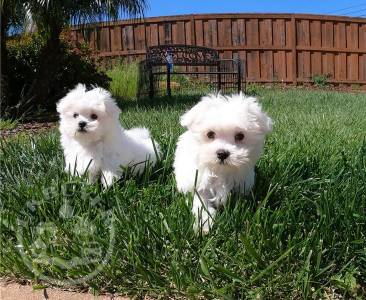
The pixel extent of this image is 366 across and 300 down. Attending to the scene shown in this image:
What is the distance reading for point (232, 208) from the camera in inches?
130

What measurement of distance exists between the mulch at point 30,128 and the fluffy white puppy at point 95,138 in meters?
3.59

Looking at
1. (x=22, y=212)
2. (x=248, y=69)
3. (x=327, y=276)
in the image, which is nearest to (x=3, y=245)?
(x=22, y=212)

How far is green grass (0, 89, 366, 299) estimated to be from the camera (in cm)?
280

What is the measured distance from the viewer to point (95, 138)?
384 centimetres

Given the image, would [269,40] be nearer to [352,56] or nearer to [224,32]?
[224,32]

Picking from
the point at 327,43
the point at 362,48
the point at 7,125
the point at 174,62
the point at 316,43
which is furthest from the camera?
the point at 362,48

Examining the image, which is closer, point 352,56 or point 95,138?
point 95,138

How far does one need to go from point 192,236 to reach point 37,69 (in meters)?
8.24

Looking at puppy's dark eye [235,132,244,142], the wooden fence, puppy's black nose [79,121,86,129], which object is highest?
the wooden fence

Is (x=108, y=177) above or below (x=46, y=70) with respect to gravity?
below

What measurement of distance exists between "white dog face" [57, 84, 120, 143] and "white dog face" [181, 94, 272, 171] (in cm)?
79

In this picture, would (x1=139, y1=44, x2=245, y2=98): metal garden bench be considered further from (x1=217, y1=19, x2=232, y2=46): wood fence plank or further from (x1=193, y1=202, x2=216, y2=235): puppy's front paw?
(x1=193, y1=202, x2=216, y2=235): puppy's front paw

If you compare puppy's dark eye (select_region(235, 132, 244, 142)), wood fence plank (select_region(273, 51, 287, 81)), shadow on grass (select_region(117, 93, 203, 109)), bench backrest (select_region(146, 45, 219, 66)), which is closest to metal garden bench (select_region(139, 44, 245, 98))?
bench backrest (select_region(146, 45, 219, 66))

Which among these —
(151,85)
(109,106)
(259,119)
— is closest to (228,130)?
(259,119)
